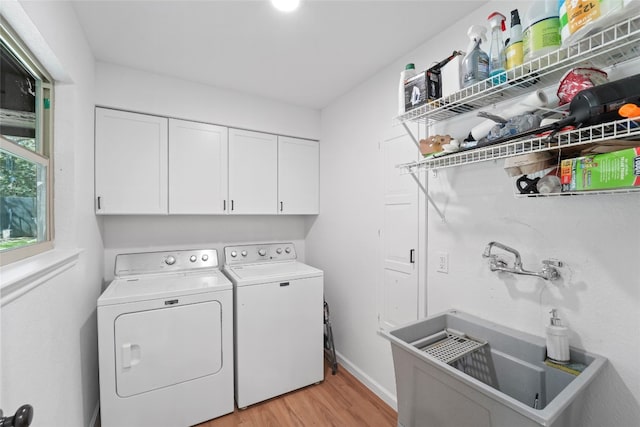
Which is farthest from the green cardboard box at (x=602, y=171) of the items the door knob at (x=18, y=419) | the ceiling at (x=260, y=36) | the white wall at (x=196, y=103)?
the white wall at (x=196, y=103)

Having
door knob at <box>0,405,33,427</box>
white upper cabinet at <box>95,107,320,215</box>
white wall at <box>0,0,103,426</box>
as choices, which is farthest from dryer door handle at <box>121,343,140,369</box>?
door knob at <box>0,405,33,427</box>

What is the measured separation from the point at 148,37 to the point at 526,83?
6.88 feet

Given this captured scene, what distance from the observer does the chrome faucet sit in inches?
47.9

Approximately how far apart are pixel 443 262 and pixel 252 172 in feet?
5.91

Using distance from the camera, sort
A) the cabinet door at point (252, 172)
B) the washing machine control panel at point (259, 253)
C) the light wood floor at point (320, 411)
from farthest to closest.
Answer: the washing machine control panel at point (259, 253) < the cabinet door at point (252, 172) < the light wood floor at point (320, 411)

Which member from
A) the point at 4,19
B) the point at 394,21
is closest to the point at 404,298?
the point at 394,21

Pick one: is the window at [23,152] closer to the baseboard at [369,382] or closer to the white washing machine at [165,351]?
the white washing machine at [165,351]

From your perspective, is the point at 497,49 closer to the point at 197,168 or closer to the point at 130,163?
the point at 197,168

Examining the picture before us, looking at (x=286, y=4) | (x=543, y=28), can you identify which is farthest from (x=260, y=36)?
(x=543, y=28)

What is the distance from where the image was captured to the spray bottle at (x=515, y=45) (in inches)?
40.9

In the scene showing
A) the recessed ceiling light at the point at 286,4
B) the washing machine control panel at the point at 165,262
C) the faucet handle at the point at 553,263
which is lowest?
the washing machine control panel at the point at 165,262

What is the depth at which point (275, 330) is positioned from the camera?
2.18m

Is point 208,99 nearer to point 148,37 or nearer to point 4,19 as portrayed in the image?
point 148,37

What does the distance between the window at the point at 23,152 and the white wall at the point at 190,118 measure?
752mm
